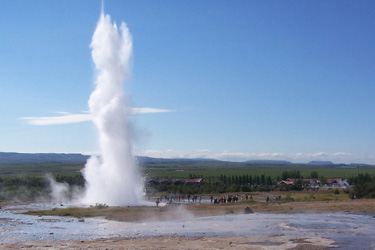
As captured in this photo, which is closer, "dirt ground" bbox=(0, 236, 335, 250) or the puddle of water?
"dirt ground" bbox=(0, 236, 335, 250)

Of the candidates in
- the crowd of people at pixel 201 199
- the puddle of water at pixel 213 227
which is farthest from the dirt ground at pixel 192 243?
the crowd of people at pixel 201 199

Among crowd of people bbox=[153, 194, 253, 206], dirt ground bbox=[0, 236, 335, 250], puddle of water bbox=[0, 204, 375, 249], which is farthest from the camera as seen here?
crowd of people bbox=[153, 194, 253, 206]

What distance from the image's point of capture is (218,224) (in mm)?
24406

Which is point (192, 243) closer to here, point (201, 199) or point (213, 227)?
point (213, 227)

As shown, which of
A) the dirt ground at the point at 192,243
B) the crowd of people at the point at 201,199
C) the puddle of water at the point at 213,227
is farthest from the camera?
the crowd of people at the point at 201,199

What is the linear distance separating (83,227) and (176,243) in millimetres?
7959

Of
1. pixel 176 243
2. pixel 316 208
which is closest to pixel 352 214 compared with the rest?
pixel 316 208

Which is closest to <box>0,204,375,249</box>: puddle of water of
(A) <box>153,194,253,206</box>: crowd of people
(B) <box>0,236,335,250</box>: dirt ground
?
(B) <box>0,236,335,250</box>: dirt ground

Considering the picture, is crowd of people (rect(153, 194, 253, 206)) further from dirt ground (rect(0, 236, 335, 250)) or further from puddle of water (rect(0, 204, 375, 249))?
dirt ground (rect(0, 236, 335, 250))

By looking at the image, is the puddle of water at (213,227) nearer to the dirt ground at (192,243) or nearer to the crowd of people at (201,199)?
the dirt ground at (192,243)

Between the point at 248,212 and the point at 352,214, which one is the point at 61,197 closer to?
the point at 248,212

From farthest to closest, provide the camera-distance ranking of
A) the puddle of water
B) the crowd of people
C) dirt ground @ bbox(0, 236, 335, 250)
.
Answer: the crowd of people
the puddle of water
dirt ground @ bbox(0, 236, 335, 250)

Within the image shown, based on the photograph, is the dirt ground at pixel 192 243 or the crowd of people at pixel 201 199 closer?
the dirt ground at pixel 192 243

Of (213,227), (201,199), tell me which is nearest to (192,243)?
(213,227)
